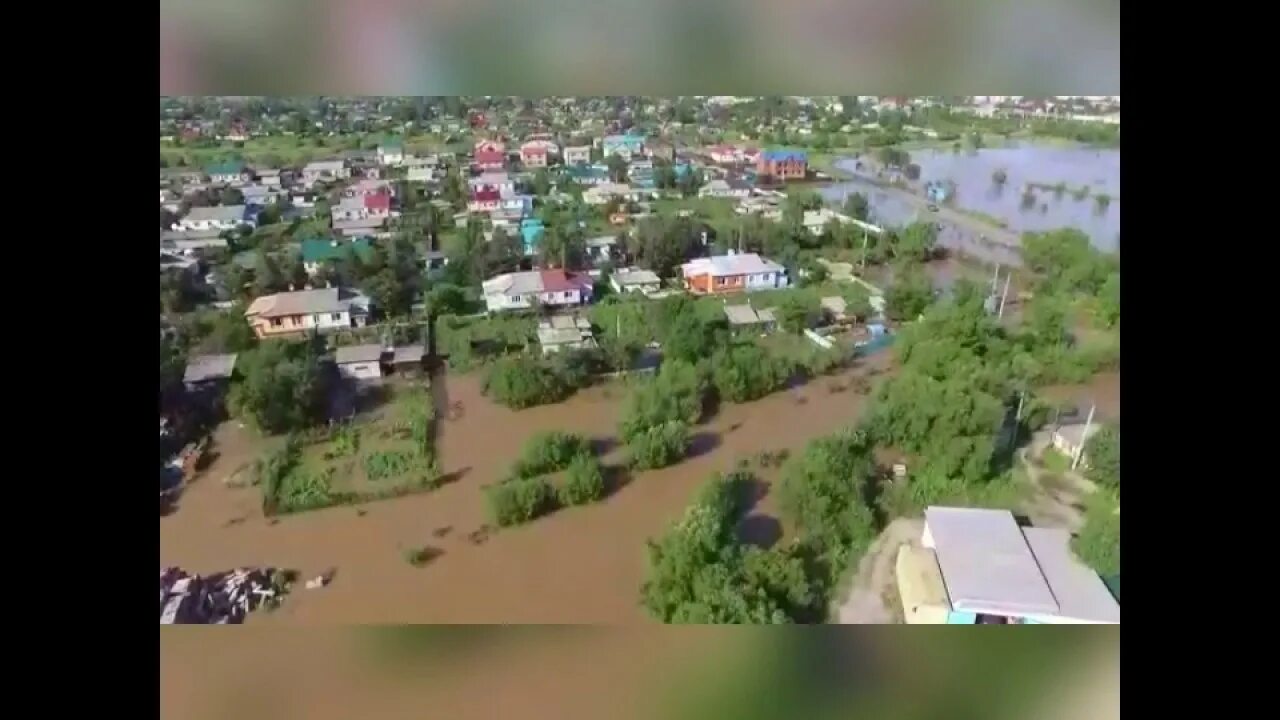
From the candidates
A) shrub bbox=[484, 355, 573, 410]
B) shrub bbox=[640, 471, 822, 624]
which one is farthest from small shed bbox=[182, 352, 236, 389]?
shrub bbox=[640, 471, 822, 624]

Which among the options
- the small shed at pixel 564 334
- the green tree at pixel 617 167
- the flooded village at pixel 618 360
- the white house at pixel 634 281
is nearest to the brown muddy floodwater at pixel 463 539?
the flooded village at pixel 618 360

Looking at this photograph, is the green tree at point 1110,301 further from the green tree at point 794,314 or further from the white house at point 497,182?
the white house at point 497,182

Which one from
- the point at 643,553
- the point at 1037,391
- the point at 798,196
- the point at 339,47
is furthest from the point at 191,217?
the point at 1037,391

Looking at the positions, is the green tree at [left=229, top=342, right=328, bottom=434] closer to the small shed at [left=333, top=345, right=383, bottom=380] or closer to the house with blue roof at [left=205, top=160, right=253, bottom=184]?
the small shed at [left=333, top=345, right=383, bottom=380]
